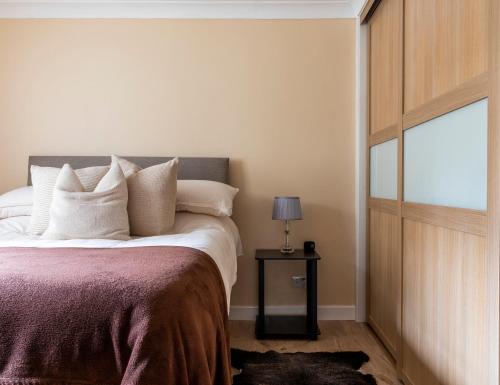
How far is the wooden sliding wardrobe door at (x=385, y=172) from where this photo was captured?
2.06m

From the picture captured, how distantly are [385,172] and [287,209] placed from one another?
2.25ft

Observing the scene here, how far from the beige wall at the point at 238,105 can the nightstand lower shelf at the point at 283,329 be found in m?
0.23

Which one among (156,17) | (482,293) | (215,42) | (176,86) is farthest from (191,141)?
(482,293)

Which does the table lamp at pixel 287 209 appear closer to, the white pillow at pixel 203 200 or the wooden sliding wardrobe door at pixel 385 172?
the white pillow at pixel 203 200

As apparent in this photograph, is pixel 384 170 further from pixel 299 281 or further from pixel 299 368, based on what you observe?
pixel 299 368

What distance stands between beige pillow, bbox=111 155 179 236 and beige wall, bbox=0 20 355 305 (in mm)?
738

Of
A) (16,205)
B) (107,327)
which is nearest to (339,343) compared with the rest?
(107,327)

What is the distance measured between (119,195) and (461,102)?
1641mm

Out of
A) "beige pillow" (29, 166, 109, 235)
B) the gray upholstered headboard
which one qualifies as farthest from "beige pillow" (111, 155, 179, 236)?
the gray upholstered headboard

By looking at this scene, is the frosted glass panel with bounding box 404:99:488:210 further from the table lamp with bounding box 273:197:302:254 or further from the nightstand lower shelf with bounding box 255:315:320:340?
the nightstand lower shelf with bounding box 255:315:320:340

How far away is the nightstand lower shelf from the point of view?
2445 millimetres

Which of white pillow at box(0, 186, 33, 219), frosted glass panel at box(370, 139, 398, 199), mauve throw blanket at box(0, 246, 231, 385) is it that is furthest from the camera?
white pillow at box(0, 186, 33, 219)

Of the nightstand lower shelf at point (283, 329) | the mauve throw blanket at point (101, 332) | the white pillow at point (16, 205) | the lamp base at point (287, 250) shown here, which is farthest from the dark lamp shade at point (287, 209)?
the white pillow at point (16, 205)

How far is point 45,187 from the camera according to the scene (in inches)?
82.4
